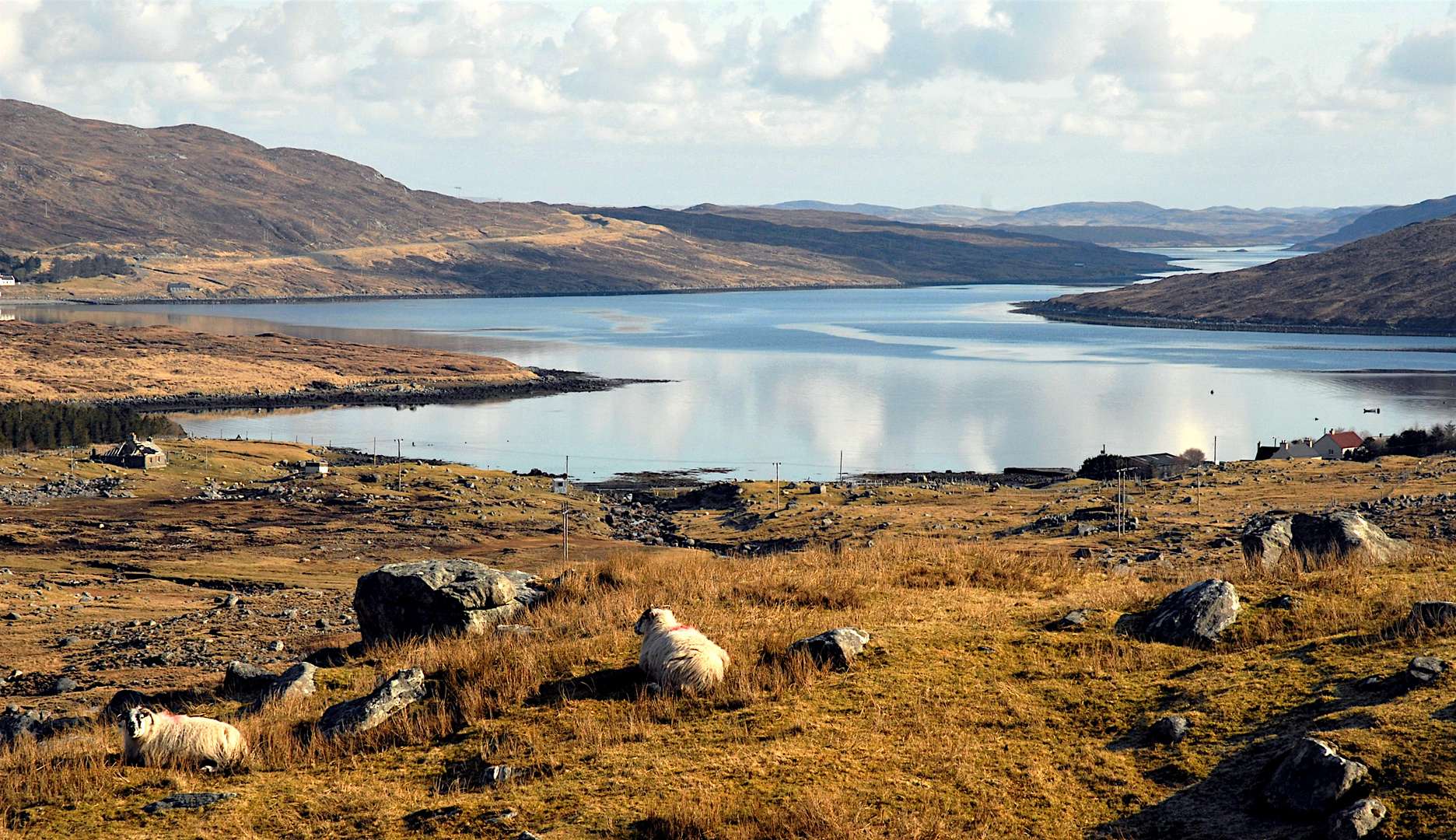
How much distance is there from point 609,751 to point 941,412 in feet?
266

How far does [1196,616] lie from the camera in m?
10.5

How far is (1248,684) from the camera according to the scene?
9.00 metres

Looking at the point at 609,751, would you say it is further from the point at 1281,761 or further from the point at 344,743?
the point at 1281,761

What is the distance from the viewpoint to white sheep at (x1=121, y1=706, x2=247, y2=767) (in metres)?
8.83

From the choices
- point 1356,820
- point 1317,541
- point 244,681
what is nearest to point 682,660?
point 1356,820

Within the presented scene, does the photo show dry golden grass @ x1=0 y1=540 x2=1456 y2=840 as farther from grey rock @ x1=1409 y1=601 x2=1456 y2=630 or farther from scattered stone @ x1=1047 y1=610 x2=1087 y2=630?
grey rock @ x1=1409 y1=601 x2=1456 y2=630

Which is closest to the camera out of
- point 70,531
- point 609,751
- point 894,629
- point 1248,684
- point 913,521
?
point 609,751

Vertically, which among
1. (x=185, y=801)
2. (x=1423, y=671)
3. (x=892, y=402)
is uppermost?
(x=1423, y=671)

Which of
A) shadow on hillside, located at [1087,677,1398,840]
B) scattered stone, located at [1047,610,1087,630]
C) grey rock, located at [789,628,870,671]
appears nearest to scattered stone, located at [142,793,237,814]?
grey rock, located at [789,628,870,671]

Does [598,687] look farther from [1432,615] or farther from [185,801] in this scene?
[1432,615]

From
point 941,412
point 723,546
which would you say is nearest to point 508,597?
point 723,546

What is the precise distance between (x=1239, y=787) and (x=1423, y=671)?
6.58ft

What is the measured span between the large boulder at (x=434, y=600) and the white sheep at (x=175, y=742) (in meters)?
3.44

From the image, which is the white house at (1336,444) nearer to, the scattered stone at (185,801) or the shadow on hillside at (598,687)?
the shadow on hillside at (598,687)
